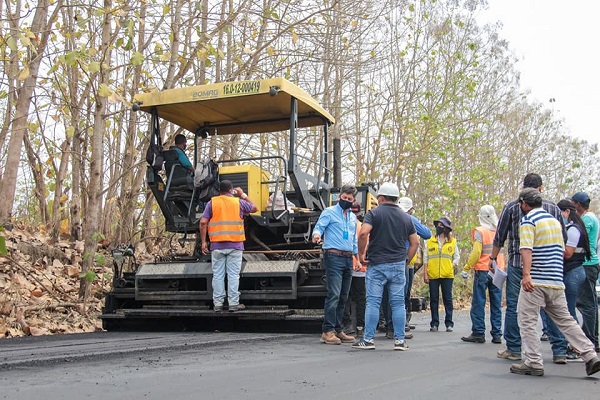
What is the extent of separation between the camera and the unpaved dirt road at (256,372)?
5266 mm

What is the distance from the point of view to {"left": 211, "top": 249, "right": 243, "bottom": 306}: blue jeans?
9.51 meters

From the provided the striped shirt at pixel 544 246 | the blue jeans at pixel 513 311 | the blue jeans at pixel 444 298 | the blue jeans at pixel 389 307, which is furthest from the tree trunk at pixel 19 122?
the striped shirt at pixel 544 246

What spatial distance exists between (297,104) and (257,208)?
1592 mm

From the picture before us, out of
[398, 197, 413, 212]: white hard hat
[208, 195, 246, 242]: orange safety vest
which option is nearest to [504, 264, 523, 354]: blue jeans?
[398, 197, 413, 212]: white hard hat

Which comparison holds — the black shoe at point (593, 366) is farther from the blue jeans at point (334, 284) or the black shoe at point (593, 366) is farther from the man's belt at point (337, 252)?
the man's belt at point (337, 252)

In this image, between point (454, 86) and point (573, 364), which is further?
point (454, 86)

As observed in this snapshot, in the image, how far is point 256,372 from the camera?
615 cm

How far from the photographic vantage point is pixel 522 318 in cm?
682

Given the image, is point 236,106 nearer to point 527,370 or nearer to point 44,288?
point 44,288

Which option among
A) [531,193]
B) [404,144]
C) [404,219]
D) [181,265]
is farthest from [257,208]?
[404,144]

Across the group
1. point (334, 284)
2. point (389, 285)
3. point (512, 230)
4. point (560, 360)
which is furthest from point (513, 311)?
point (334, 284)

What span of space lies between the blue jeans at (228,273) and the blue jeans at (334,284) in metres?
1.22

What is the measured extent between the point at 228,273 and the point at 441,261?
3.85 m

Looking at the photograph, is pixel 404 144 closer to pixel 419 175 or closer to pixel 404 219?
pixel 419 175
